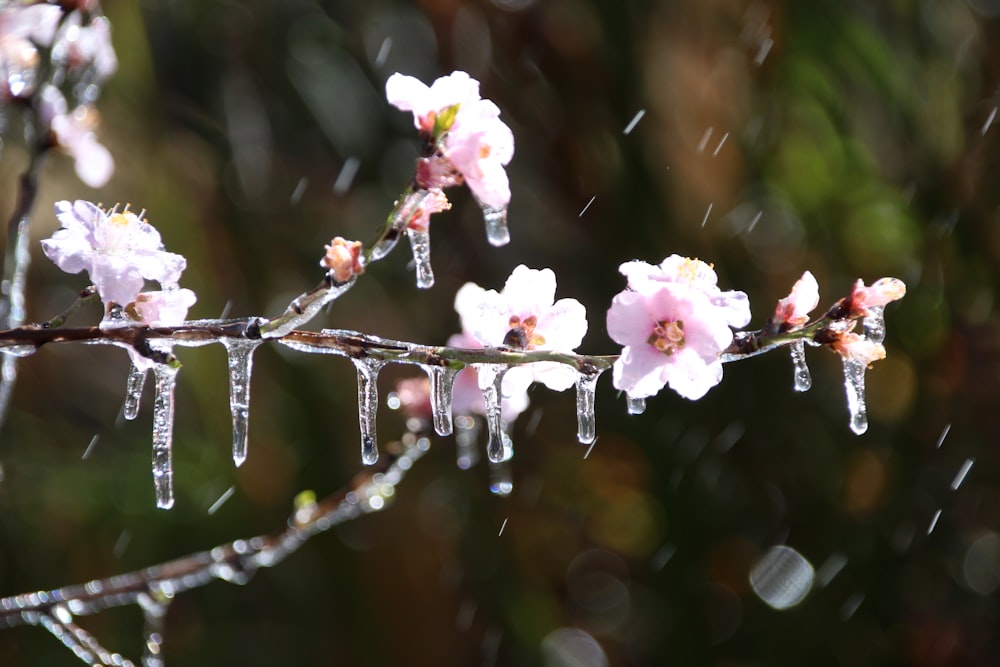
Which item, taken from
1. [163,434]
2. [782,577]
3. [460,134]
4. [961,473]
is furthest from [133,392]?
[961,473]

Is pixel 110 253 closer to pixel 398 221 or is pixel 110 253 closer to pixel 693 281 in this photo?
pixel 398 221

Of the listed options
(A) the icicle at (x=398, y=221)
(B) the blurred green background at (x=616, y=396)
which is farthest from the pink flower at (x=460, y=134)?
(B) the blurred green background at (x=616, y=396)

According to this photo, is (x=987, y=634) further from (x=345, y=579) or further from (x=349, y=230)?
(x=349, y=230)

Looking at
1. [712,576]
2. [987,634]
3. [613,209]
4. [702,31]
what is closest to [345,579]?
[712,576]

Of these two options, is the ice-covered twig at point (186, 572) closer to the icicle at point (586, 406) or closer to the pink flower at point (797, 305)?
the icicle at point (586, 406)

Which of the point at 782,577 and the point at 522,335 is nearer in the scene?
the point at 522,335

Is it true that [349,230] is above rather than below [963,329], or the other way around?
below

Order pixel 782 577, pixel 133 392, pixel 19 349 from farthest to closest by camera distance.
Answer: pixel 782 577 < pixel 133 392 < pixel 19 349
